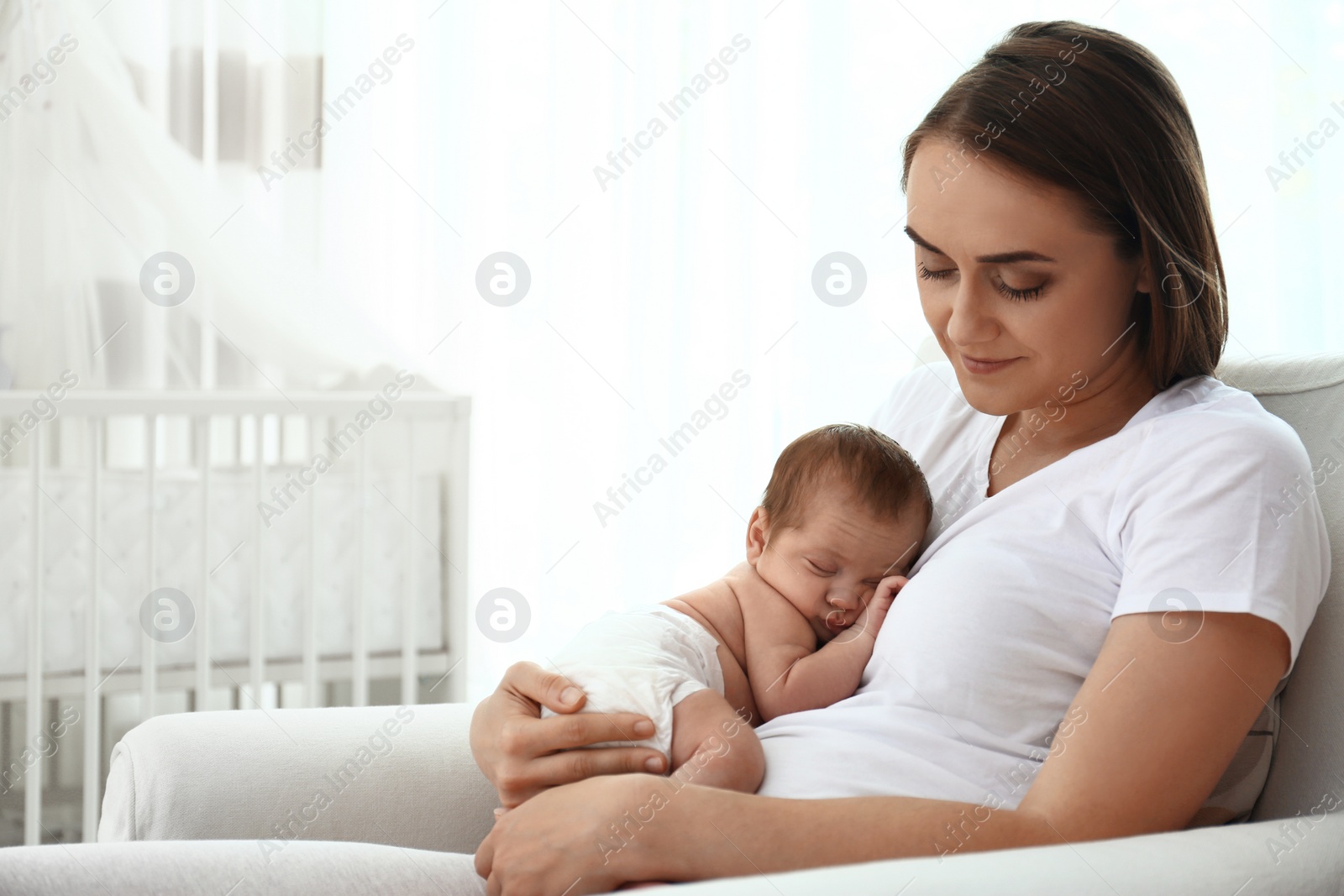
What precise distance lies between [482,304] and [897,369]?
1254 millimetres

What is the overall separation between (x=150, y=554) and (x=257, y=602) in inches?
10.2

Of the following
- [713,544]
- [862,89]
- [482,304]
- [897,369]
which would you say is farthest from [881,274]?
[482,304]

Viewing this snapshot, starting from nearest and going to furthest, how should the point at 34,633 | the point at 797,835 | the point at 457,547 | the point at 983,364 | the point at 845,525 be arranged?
the point at 797,835 < the point at 983,364 < the point at 845,525 < the point at 34,633 < the point at 457,547

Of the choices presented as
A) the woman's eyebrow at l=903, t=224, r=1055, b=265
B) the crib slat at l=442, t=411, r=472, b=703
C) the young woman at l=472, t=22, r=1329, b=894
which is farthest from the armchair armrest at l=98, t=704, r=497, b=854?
the crib slat at l=442, t=411, r=472, b=703

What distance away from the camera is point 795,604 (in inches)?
50.3

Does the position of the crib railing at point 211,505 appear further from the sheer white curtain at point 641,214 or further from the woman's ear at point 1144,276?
the woman's ear at point 1144,276

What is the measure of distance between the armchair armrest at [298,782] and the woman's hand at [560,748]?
0.69ft

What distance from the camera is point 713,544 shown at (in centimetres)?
312

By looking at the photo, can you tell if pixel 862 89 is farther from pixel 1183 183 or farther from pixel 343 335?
pixel 1183 183

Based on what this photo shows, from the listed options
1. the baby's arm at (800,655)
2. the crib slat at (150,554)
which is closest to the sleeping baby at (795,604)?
the baby's arm at (800,655)

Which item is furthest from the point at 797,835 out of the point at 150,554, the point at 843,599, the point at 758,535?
the point at 150,554

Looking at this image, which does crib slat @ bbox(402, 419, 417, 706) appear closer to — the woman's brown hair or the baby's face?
the baby's face

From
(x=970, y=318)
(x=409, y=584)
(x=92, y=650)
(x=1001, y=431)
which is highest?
(x=970, y=318)

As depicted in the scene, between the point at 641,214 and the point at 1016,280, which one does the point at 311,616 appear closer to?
the point at 641,214
